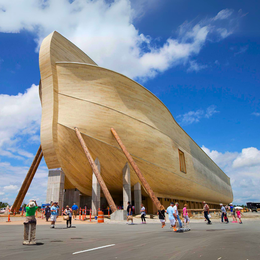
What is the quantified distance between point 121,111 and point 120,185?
7.69 meters

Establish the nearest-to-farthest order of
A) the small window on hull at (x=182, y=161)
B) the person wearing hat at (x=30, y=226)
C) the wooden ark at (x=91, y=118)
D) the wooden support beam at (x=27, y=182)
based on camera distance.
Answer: the person wearing hat at (x=30, y=226) → the wooden ark at (x=91, y=118) → the wooden support beam at (x=27, y=182) → the small window on hull at (x=182, y=161)

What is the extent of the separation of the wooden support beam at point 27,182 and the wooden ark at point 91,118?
4.07 m

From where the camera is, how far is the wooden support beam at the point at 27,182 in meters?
21.4

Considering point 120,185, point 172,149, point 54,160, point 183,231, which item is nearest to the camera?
point 183,231

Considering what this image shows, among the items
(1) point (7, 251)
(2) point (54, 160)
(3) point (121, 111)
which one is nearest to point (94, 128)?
(3) point (121, 111)

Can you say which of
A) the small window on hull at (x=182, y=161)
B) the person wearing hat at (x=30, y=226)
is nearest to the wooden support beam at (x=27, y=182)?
the small window on hull at (x=182, y=161)

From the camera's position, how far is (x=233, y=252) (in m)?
4.22

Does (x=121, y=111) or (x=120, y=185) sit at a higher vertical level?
(x=121, y=111)

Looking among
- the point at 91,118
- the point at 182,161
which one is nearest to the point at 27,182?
the point at 91,118

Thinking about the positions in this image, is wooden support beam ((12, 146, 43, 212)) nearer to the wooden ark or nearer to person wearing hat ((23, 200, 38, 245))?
the wooden ark

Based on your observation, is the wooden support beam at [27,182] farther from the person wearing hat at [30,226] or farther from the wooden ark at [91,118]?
the person wearing hat at [30,226]

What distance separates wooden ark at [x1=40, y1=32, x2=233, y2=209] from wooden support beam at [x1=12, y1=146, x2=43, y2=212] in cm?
407

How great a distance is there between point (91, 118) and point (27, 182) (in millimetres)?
9548

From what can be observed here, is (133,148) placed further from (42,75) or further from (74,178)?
(42,75)
